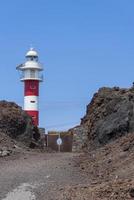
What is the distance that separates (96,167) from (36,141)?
1865cm

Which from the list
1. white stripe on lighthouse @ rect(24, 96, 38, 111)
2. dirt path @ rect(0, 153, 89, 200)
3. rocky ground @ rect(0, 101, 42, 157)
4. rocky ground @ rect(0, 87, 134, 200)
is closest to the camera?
rocky ground @ rect(0, 87, 134, 200)

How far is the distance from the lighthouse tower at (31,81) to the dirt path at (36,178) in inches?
975

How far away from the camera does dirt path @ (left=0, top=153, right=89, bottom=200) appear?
46.0ft

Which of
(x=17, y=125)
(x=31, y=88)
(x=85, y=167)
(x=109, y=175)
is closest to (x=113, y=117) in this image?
(x=85, y=167)

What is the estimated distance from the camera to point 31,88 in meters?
A: 50.1

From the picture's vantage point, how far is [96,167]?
18.8 meters

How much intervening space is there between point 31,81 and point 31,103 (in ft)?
10.6

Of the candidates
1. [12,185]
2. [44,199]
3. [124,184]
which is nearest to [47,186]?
[12,185]

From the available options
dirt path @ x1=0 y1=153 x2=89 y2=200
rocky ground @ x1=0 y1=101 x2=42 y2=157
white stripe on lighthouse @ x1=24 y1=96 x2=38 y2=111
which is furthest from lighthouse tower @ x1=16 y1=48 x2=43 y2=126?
dirt path @ x1=0 y1=153 x2=89 y2=200

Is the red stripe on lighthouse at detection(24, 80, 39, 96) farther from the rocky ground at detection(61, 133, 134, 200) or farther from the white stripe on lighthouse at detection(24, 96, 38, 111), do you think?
the rocky ground at detection(61, 133, 134, 200)

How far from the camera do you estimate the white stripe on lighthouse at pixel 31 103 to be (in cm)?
4781

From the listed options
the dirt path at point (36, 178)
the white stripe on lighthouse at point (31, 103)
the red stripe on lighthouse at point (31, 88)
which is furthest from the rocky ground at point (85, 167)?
the red stripe on lighthouse at point (31, 88)

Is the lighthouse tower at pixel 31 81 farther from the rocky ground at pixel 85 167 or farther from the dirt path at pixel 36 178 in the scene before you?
the dirt path at pixel 36 178

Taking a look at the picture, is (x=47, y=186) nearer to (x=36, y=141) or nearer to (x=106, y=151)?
(x=106, y=151)
